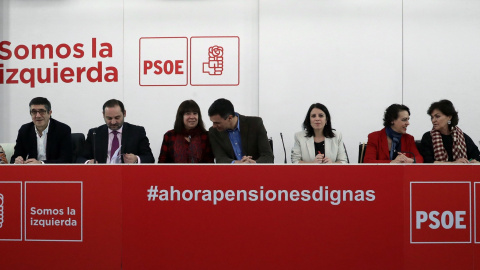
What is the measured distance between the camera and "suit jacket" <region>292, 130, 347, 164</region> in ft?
14.3

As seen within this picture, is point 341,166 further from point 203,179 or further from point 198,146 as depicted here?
point 198,146

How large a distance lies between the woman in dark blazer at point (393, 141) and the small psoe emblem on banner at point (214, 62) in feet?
6.95

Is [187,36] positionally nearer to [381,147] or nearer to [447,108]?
[381,147]

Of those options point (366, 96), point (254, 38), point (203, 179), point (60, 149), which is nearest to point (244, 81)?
point (254, 38)

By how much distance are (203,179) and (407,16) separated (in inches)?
142

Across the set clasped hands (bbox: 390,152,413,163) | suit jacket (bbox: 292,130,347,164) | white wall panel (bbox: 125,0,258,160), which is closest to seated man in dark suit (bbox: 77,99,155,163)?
suit jacket (bbox: 292,130,347,164)

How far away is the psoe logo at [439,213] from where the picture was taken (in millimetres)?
2906

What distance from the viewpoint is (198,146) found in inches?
160

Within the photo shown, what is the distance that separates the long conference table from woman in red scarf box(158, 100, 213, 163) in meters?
1.05

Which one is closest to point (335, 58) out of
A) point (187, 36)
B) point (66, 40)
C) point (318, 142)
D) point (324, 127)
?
point (324, 127)

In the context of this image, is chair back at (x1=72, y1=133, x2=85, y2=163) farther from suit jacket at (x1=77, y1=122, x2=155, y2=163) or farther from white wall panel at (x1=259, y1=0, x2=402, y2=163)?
white wall panel at (x1=259, y1=0, x2=402, y2=163)

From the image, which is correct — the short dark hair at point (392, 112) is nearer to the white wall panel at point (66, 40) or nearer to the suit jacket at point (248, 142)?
the suit jacket at point (248, 142)

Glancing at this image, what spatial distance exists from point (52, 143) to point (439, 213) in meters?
2.87

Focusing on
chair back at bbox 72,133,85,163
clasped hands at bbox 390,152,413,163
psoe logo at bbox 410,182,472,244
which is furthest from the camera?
chair back at bbox 72,133,85,163
